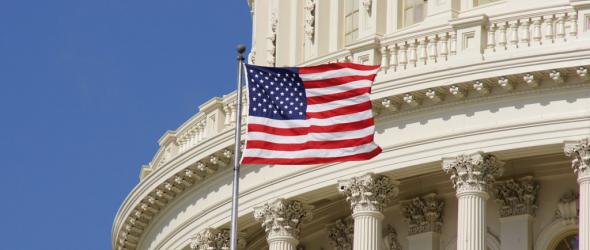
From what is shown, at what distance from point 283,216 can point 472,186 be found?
5.25 m

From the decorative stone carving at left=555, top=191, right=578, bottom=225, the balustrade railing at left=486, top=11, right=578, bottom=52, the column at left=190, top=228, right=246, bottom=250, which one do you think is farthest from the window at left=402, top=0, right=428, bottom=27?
the decorative stone carving at left=555, top=191, right=578, bottom=225

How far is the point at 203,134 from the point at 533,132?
33.7 ft

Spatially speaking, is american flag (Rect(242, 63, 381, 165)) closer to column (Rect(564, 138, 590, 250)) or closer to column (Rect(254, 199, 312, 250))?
column (Rect(564, 138, 590, 250))

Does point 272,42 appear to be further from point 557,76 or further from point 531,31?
point 557,76

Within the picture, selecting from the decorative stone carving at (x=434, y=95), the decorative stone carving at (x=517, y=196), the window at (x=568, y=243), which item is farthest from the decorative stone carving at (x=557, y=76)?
the window at (x=568, y=243)

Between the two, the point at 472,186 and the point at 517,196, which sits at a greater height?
the point at 517,196

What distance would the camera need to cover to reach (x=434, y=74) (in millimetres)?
66375

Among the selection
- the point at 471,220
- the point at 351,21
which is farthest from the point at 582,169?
the point at 351,21

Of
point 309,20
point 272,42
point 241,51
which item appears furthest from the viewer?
point 272,42

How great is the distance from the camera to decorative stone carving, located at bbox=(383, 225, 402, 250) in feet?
231

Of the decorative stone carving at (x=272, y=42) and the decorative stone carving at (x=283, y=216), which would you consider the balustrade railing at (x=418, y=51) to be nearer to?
the decorative stone carving at (x=283, y=216)

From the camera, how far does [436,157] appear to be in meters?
66.6

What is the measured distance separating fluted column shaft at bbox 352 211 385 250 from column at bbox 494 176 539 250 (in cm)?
269

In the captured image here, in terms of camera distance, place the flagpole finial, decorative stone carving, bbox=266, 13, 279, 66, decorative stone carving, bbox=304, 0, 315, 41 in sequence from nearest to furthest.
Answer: the flagpole finial < decorative stone carving, bbox=304, 0, 315, 41 < decorative stone carving, bbox=266, 13, 279, 66
